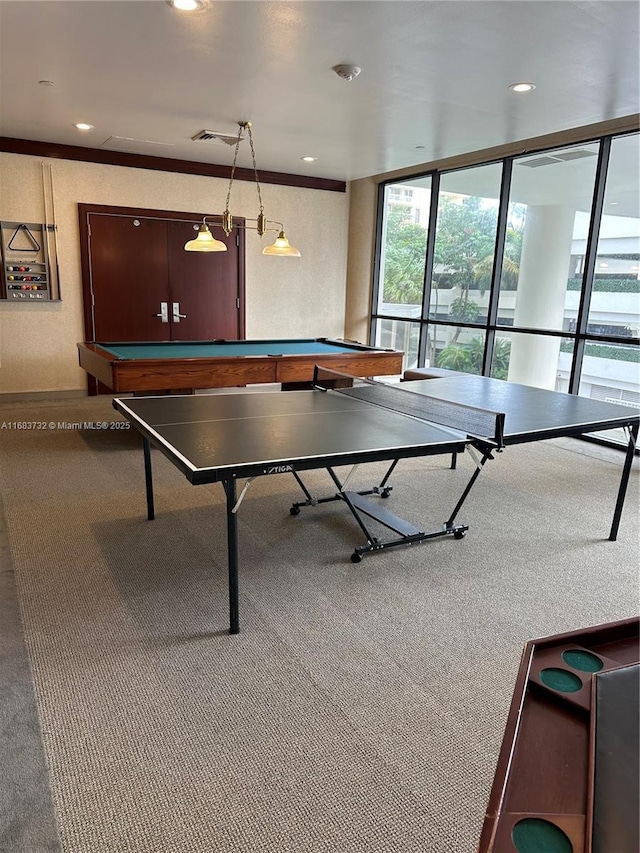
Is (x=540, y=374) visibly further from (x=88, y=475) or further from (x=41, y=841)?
(x=41, y=841)

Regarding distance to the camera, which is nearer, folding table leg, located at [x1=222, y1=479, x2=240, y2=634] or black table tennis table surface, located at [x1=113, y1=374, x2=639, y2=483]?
folding table leg, located at [x1=222, y1=479, x2=240, y2=634]

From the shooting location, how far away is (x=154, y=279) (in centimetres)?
718

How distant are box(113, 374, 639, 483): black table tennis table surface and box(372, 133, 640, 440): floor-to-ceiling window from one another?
2.03 meters

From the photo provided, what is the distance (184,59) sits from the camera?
3.76 m

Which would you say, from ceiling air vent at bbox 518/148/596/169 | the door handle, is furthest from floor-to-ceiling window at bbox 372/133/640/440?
the door handle

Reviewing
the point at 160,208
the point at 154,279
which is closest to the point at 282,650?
the point at 154,279

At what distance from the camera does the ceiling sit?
3.09 m

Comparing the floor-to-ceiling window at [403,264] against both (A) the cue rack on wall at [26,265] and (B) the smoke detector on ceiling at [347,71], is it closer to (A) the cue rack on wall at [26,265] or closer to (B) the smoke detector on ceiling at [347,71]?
(B) the smoke detector on ceiling at [347,71]

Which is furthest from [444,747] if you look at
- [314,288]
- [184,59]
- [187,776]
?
[314,288]

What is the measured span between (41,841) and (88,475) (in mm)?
3030

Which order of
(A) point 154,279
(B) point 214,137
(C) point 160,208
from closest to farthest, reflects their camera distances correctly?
(B) point 214,137 → (C) point 160,208 → (A) point 154,279

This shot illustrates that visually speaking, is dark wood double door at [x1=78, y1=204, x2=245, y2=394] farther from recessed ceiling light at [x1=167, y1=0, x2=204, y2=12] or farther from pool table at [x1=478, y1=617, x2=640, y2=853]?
pool table at [x1=478, y1=617, x2=640, y2=853]

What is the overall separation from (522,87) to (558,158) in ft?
6.53

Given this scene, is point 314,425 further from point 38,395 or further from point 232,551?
point 38,395
